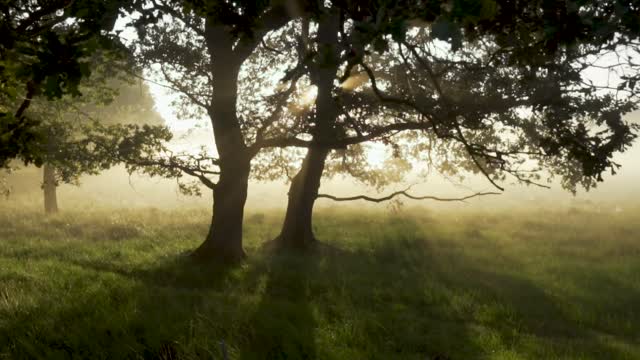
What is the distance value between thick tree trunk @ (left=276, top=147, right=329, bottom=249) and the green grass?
0.85 meters

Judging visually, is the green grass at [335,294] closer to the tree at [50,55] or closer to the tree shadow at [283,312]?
the tree shadow at [283,312]

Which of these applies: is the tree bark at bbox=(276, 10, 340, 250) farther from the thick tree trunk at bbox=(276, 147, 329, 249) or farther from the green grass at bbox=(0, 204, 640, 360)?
the green grass at bbox=(0, 204, 640, 360)

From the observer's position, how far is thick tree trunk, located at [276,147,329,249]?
18719 mm

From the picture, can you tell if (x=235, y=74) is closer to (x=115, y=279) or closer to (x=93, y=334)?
(x=115, y=279)

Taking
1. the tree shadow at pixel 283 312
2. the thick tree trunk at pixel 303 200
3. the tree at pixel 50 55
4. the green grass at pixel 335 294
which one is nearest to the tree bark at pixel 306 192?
the thick tree trunk at pixel 303 200

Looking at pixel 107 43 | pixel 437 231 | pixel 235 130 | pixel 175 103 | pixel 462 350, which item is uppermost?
pixel 175 103

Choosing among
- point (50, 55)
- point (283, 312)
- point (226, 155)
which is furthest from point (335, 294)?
point (50, 55)

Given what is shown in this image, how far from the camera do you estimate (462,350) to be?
8.60m

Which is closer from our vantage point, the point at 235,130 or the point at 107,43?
the point at 107,43

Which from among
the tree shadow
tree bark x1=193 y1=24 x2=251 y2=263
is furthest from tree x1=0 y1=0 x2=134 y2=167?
tree bark x1=193 y1=24 x2=251 y2=263

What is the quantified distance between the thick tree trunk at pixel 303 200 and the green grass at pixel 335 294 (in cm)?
85

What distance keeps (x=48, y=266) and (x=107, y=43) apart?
11.1 meters

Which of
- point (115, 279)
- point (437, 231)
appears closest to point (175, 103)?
point (115, 279)

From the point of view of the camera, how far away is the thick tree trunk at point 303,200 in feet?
61.4
